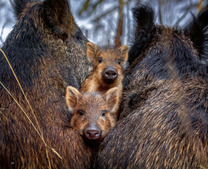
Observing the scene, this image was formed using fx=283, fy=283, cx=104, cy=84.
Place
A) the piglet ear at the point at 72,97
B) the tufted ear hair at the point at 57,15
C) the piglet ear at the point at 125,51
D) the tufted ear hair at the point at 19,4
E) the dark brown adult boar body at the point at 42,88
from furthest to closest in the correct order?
the piglet ear at the point at 125,51
the tufted ear hair at the point at 19,4
the tufted ear hair at the point at 57,15
the piglet ear at the point at 72,97
the dark brown adult boar body at the point at 42,88

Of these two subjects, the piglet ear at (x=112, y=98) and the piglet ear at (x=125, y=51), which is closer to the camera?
the piglet ear at (x=112, y=98)

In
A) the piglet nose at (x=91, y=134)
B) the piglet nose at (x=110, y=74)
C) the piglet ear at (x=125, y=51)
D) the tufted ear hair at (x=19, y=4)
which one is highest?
the tufted ear hair at (x=19, y=4)

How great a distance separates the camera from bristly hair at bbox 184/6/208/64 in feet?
12.1

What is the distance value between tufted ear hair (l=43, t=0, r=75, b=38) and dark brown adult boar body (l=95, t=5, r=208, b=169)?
3.52 ft

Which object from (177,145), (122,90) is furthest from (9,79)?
(177,145)

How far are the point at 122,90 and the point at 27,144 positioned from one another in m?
1.56

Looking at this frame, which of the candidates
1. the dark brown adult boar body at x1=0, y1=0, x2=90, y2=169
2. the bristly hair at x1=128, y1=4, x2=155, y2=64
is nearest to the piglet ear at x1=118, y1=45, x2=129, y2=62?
the bristly hair at x1=128, y1=4, x2=155, y2=64

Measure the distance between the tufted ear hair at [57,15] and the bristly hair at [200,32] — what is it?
1643 mm

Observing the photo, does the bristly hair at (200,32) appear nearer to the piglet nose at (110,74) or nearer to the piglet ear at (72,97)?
the piglet nose at (110,74)

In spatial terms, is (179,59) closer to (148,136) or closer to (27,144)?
(148,136)

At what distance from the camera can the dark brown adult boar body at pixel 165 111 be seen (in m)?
2.43

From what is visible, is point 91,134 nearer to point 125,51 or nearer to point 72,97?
point 72,97

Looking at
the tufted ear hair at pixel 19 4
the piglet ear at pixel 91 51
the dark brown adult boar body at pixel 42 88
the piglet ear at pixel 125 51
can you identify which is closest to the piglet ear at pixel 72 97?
the dark brown adult boar body at pixel 42 88

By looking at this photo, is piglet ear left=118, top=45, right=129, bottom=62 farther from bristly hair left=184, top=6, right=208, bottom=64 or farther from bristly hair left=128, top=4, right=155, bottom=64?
bristly hair left=184, top=6, right=208, bottom=64
